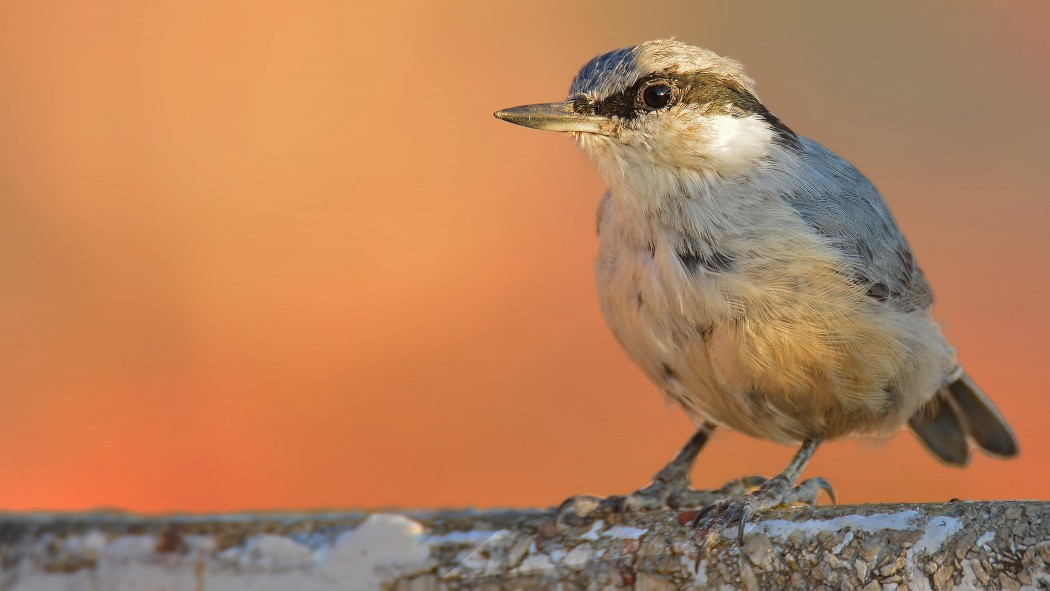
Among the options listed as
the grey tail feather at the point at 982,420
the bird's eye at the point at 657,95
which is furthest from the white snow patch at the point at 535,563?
the grey tail feather at the point at 982,420

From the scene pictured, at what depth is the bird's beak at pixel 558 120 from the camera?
9.64 ft

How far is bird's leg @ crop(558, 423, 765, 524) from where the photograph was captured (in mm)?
2898

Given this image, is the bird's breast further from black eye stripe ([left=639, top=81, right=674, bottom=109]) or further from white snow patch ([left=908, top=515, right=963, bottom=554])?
white snow patch ([left=908, top=515, right=963, bottom=554])

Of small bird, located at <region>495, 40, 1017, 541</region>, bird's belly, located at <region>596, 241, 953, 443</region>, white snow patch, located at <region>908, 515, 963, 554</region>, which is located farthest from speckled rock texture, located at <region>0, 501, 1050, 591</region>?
bird's belly, located at <region>596, 241, 953, 443</region>

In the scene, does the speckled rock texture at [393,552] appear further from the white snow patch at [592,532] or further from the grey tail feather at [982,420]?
the grey tail feather at [982,420]

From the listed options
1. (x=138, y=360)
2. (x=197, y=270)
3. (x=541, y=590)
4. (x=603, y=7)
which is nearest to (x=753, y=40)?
(x=603, y=7)

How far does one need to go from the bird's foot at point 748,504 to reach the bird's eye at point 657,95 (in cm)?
97

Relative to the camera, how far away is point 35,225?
17.5 feet

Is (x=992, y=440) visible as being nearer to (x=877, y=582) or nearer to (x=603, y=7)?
(x=877, y=582)

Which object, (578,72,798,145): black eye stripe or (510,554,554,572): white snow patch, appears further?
(578,72,798,145): black eye stripe

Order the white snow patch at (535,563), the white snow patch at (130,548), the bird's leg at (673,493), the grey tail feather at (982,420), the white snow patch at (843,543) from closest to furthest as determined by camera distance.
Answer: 1. the white snow patch at (843,543)
2. the white snow patch at (535,563)
3. the white snow patch at (130,548)
4. the bird's leg at (673,493)
5. the grey tail feather at (982,420)

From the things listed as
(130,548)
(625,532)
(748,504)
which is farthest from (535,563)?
(130,548)

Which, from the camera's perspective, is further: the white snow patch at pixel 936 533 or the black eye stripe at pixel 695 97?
the black eye stripe at pixel 695 97

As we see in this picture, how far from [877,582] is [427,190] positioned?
12.6ft
